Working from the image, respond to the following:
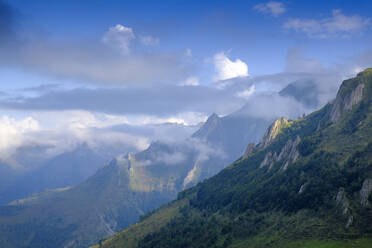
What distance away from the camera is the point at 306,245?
650 ft

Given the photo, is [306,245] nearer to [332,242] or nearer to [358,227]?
[332,242]

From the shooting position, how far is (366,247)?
17200 centimetres

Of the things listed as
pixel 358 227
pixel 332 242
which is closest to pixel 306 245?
pixel 332 242

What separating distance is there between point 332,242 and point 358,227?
1870cm

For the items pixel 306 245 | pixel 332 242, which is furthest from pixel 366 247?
pixel 306 245

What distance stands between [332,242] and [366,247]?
1993 centimetres

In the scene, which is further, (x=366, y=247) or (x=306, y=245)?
(x=306, y=245)

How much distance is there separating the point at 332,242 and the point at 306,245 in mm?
15087

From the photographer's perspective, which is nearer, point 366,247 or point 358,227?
point 366,247

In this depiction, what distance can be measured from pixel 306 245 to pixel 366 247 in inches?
1353

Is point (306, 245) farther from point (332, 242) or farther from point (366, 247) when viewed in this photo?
point (366, 247)

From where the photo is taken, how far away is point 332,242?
189125 millimetres

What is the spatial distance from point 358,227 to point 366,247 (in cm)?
2358
